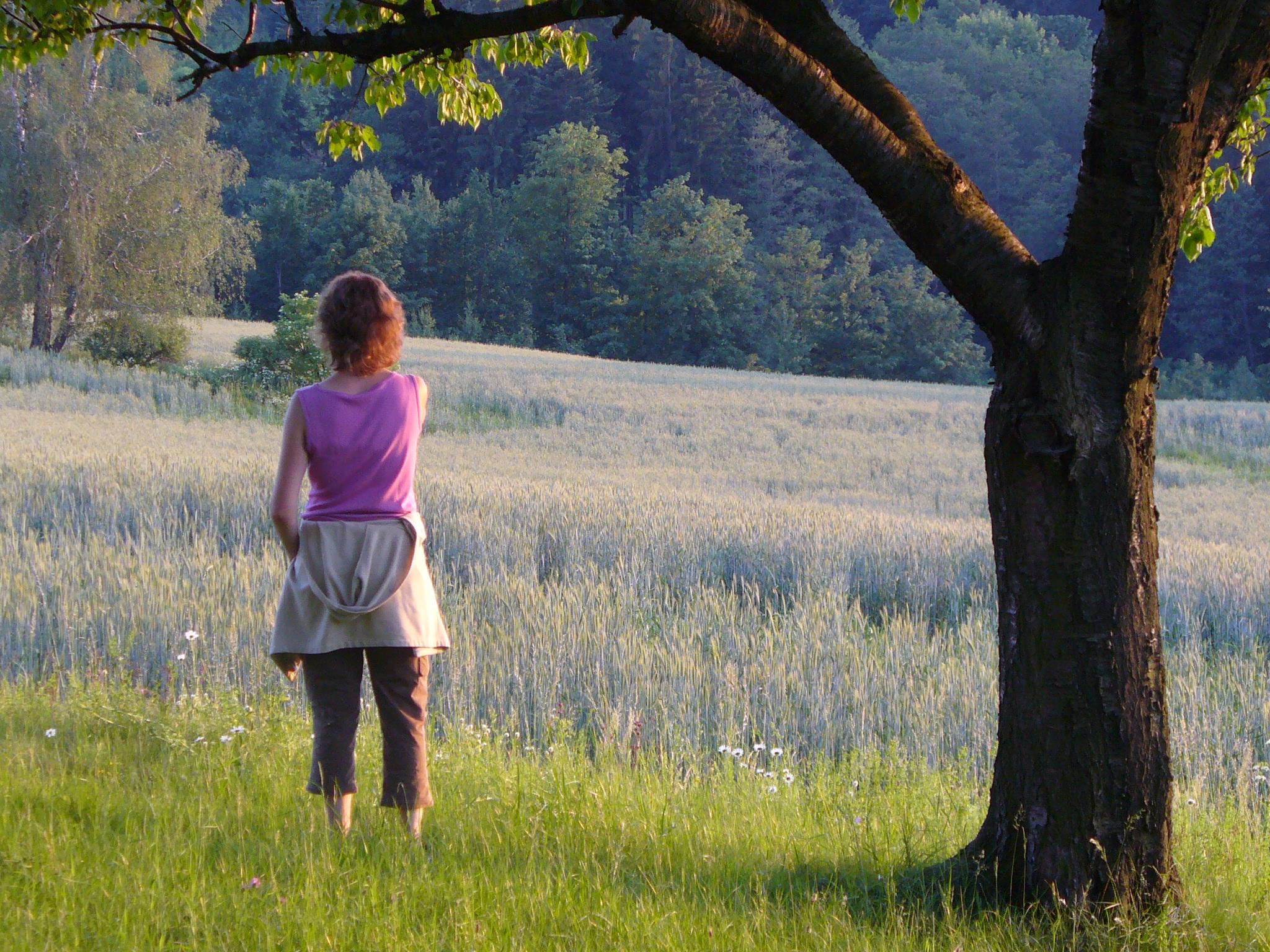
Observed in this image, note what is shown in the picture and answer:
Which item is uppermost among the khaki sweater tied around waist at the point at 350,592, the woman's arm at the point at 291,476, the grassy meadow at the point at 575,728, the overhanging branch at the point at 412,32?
the overhanging branch at the point at 412,32

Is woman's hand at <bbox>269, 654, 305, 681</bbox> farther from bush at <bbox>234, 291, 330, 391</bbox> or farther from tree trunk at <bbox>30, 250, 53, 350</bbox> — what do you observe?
tree trunk at <bbox>30, 250, 53, 350</bbox>

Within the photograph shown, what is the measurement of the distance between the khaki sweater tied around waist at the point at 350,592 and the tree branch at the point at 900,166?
177 cm

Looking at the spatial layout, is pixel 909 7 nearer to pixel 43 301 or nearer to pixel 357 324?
pixel 357 324

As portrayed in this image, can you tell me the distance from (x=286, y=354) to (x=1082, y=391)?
2581 centimetres

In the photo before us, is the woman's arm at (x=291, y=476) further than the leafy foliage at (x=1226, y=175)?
No

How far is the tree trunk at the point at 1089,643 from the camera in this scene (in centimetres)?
320

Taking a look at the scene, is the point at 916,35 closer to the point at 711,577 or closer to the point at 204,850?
the point at 711,577

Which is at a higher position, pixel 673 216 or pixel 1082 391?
pixel 673 216

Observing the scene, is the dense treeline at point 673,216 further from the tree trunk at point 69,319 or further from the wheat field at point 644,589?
the wheat field at point 644,589

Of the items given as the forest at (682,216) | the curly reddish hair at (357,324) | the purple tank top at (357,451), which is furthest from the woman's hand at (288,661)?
the forest at (682,216)

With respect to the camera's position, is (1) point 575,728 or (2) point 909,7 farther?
(1) point 575,728

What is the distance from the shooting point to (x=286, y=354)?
88.5 feet

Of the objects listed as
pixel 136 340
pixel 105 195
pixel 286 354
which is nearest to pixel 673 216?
pixel 136 340

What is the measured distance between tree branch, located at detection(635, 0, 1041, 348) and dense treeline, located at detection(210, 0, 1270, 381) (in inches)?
2193
